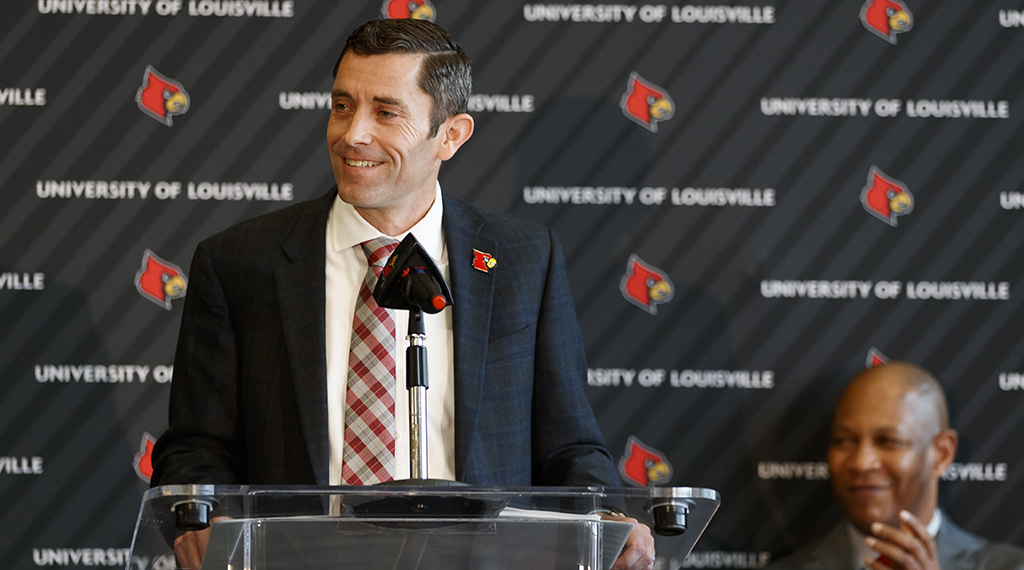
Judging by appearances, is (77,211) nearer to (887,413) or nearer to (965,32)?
(887,413)

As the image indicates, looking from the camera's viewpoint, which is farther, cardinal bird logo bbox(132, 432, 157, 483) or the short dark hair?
cardinal bird logo bbox(132, 432, 157, 483)

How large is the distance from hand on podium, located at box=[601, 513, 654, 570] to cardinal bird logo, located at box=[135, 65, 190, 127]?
2.50 meters

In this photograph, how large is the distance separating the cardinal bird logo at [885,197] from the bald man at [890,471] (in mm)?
518

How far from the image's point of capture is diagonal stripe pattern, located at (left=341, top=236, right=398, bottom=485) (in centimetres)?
187

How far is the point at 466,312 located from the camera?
2.00 m

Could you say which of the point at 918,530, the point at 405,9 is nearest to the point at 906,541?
the point at 918,530

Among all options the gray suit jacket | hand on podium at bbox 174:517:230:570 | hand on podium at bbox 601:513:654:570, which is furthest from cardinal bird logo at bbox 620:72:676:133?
hand on podium at bbox 174:517:230:570

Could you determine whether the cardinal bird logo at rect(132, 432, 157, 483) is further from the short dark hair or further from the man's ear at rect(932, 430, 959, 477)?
the man's ear at rect(932, 430, 959, 477)

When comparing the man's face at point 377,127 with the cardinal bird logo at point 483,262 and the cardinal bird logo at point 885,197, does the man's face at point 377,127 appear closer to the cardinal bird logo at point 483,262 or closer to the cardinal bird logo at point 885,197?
the cardinal bird logo at point 483,262

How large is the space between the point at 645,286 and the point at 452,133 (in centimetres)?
140

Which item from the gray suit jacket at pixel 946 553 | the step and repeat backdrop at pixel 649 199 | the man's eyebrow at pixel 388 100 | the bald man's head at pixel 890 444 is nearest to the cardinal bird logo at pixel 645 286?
the step and repeat backdrop at pixel 649 199

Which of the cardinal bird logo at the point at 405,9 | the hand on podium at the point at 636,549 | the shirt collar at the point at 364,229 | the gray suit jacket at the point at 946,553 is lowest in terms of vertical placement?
the gray suit jacket at the point at 946,553

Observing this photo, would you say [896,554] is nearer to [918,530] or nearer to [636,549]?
[918,530]

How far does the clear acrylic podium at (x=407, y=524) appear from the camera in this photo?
46.3 inches
